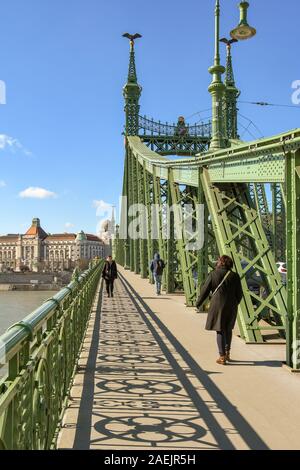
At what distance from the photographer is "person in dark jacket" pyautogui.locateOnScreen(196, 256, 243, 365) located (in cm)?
676

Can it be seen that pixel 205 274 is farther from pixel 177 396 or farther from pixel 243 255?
pixel 177 396

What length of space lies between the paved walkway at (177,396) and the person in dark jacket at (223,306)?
0.33 meters

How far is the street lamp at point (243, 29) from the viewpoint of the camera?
7.41 m

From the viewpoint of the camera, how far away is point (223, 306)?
22.4 ft

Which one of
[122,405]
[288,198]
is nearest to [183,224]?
[288,198]

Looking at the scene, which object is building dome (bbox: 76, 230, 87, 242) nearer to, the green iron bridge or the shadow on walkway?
the green iron bridge

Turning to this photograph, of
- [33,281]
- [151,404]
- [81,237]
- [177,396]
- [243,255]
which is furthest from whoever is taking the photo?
[81,237]

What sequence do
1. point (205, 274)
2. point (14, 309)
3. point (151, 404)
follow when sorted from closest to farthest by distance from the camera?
point (151, 404) → point (205, 274) → point (14, 309)

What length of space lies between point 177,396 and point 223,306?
2061mm

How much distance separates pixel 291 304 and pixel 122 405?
9.85 feet

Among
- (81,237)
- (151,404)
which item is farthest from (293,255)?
(81,237)

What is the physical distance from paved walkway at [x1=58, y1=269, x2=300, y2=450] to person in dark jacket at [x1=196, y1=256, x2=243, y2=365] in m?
0.33

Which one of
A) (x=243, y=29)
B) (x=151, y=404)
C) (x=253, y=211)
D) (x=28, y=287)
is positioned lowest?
(x=28, y=287)

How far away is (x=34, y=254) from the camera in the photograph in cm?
19538
